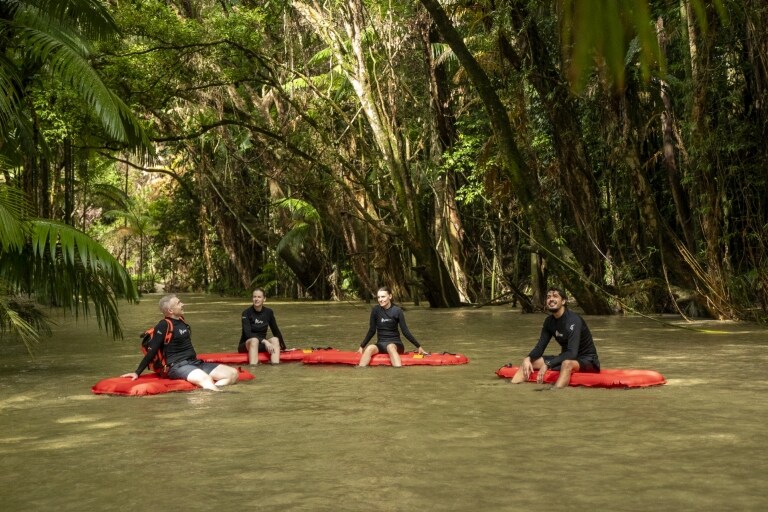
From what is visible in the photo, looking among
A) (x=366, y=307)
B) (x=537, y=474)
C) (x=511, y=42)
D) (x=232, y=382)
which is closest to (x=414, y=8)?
(x=511, y=42)

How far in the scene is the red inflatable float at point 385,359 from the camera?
1087cm

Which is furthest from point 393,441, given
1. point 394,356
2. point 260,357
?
point 260,357

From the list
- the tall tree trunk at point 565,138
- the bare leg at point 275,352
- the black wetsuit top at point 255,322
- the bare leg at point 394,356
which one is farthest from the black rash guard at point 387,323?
the tall tree trunk at point 565,138

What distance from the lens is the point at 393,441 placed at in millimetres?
6289

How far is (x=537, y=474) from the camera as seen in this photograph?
5.18 meters

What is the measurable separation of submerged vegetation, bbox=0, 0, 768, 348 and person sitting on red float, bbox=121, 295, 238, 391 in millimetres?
1035

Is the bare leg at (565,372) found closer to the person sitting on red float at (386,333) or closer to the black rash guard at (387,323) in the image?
the person sitting on red float at (386,333)

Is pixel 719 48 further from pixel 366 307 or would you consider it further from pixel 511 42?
pixel 366 307

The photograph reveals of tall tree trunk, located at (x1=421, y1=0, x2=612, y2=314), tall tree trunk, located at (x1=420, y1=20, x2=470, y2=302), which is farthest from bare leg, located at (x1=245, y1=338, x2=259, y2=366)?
tall tree trunk, located at (x1=420, y1=20, x2=470, y2=302)

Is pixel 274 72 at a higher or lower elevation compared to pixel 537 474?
higher

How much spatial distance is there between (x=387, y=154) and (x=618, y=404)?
566 inches

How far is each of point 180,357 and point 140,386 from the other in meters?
0.62

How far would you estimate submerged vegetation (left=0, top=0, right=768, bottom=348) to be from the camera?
12484 mm

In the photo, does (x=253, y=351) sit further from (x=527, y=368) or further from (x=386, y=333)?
(x=527, y=368)
